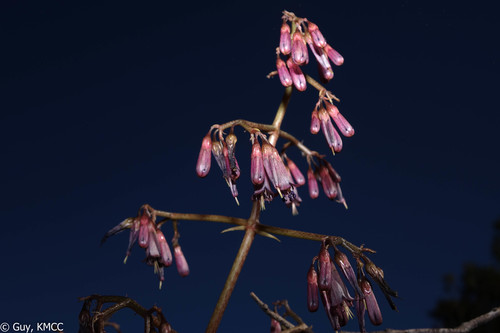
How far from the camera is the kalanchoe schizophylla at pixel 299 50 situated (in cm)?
300

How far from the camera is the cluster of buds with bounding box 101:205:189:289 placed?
9.53ft

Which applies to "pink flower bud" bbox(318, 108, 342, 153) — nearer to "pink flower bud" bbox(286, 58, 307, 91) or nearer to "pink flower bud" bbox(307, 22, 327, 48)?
"pink flower bud" bbox(286, 58, 307, 91)

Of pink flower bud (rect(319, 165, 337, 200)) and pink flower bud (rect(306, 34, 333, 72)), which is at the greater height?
pink flower bud (rect(306, 34, 333, 72))

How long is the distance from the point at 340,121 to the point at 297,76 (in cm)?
33

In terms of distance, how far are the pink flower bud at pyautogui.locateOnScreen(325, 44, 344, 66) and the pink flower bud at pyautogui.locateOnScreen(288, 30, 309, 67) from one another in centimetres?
15

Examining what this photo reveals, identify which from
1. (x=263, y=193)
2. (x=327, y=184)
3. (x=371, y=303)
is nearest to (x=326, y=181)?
(x=327, y=184)

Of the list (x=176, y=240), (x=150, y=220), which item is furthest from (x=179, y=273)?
(x=150, y=220)

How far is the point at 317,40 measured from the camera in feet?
10.2

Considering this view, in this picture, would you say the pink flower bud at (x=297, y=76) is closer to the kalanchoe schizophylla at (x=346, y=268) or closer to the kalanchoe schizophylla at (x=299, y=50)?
the kalanchoe schizophylla at (x=299, y=50)

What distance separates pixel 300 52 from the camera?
3.01m

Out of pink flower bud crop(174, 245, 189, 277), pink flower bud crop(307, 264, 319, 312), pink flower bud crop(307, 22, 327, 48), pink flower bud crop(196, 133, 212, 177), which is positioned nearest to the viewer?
pink flower bud crop(307, 264, 319, 312)

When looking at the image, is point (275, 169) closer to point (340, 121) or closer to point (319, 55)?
point (340, 121)

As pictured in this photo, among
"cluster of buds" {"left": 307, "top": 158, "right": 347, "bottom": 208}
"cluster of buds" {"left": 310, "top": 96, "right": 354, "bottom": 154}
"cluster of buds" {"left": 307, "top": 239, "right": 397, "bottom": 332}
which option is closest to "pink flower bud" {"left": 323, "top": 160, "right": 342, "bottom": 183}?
"cluster of buds" {"left": 307, "top": 158, "right": 347, "bottom": 208}

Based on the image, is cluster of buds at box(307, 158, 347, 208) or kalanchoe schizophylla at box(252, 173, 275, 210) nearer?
kalanchoe schizophylla at box(252, 173, 275, 210)
